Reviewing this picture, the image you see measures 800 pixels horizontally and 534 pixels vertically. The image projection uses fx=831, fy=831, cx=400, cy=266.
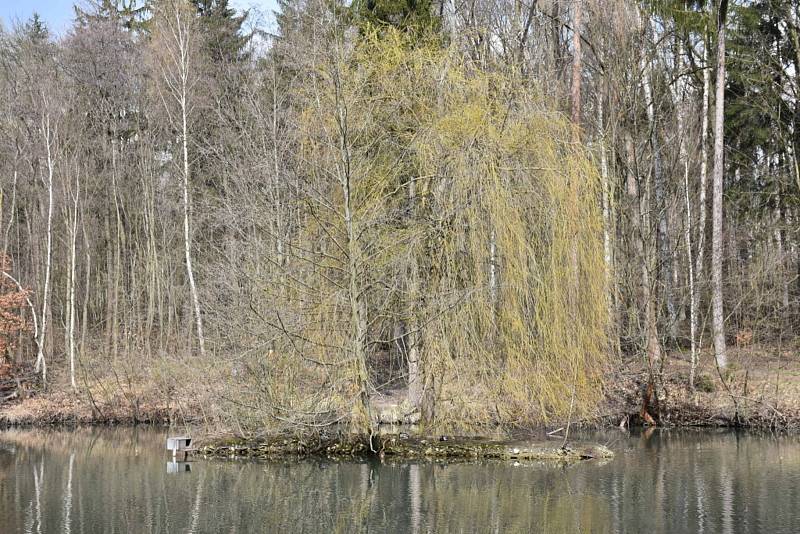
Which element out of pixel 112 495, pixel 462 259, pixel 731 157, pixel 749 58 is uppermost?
pixel 749 58

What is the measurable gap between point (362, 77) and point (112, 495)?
8.57 metres

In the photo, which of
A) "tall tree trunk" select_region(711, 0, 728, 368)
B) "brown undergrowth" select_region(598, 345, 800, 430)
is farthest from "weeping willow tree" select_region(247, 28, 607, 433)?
"tall tree trunk" select_region(711, 0, 728, 368)

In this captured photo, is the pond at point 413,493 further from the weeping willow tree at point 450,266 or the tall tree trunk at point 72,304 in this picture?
the tall tree trunk at point 72,304

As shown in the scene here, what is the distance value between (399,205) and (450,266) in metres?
1.72

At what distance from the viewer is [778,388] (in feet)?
63.2

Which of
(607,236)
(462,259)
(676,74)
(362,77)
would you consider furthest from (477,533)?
(676,74)

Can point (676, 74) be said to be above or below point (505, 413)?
above

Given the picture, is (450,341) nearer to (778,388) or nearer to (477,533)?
(477,533)

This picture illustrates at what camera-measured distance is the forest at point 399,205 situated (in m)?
14.8

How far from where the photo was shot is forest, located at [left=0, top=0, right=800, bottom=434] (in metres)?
14.8

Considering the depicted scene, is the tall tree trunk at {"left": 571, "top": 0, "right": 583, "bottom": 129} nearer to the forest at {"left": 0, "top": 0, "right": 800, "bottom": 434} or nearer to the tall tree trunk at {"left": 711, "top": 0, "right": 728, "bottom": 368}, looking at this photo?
the forest at {"left": 0, "top": 0, "right": 800, "bottom": 434}

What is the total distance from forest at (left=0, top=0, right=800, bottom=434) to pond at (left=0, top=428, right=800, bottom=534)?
1.51m

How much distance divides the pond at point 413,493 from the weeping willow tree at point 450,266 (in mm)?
1387

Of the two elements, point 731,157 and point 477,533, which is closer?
point 477,533
